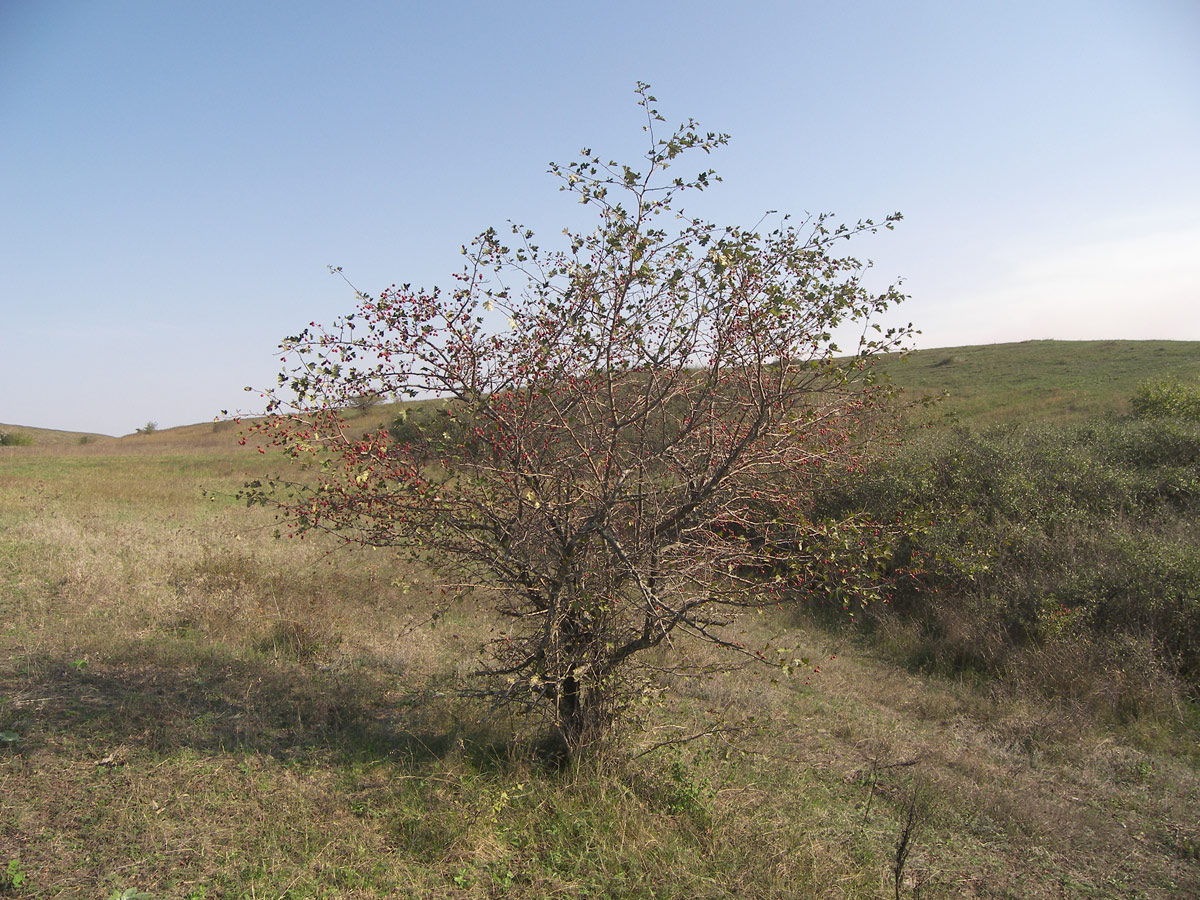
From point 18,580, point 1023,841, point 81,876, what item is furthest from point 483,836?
point 18,580

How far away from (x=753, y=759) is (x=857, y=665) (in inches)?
176

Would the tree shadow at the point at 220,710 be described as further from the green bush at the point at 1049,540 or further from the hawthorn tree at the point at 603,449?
the green bush at the point at 1049,540

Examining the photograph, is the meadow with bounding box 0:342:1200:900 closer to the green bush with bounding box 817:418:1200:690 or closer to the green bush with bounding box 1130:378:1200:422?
the green bush with bounding box 817:418:1200:690

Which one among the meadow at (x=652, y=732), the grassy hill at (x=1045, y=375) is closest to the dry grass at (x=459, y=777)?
the meadow at (x=652, y=732)

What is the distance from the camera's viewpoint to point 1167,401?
15.4 meters

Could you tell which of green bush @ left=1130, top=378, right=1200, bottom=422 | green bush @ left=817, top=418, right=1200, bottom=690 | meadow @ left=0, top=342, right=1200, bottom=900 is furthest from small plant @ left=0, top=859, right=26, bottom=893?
green bush @ left=1130, top=378, right=1200, bottom=422

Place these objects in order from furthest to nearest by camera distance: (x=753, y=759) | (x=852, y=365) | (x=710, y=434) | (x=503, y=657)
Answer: (x=753, y=759) → (x=503, y=657) → (x=710, y=434) → (x=852, y=365)

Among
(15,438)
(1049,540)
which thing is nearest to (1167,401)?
(1049,540)

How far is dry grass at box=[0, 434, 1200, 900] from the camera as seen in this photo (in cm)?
397

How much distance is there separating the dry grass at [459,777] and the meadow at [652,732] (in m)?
0.02

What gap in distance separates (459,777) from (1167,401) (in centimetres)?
1784

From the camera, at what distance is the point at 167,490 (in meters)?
19.6

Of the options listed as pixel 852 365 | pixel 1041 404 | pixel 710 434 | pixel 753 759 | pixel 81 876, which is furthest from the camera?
pixel 1041 404

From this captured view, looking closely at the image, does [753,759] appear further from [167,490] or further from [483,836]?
[167,490]
